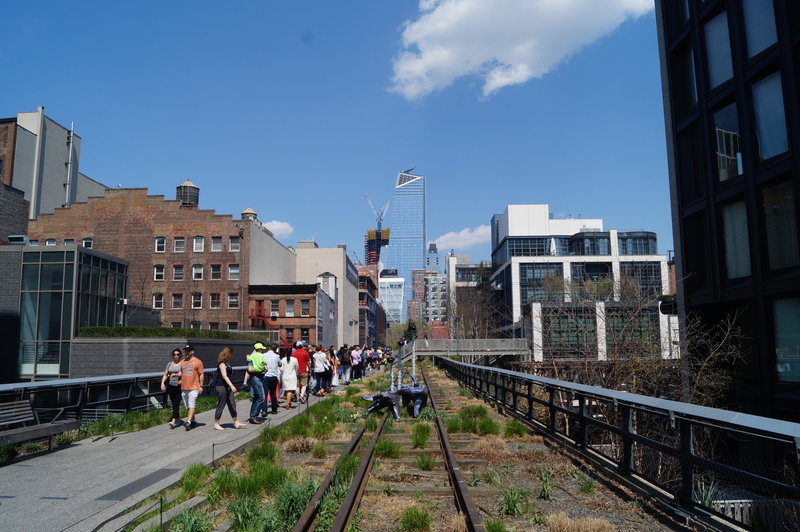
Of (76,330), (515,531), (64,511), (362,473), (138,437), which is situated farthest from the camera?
(76,330)

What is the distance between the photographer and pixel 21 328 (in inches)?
1334

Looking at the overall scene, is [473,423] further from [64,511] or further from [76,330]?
[76,330]

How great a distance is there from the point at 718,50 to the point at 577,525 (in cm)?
1965

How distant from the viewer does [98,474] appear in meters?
8.85

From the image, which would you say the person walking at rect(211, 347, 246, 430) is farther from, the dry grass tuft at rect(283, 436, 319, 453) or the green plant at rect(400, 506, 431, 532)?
the green plant at rect(400, 506, 431, 532)

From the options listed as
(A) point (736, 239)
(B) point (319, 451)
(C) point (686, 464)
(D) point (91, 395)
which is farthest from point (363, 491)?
(A) point (736, 239)

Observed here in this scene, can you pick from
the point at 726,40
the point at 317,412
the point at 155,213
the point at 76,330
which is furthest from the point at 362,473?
the point at 155,213

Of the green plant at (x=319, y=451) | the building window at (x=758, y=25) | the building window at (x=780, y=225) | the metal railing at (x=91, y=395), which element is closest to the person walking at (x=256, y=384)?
the metal railing at (x=91, y=395)

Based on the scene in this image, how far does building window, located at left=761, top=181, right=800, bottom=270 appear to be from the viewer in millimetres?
16938

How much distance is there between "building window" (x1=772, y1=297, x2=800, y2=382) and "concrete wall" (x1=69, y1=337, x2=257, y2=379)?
25.9 m

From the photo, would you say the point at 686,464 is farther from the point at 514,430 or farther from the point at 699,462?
the point at 514,430

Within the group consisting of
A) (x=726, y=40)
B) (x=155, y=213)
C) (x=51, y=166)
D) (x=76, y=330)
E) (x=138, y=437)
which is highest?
(x=51, y=166)

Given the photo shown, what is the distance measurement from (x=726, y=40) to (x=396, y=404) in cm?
1583

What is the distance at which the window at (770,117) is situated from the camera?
17.3 meters
